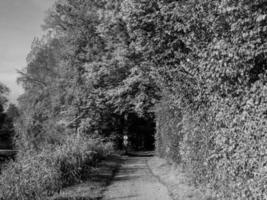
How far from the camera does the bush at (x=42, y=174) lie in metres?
8.90

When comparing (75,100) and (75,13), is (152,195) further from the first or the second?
(75,13)

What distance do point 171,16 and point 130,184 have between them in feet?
19.3

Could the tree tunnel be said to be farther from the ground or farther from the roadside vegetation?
the ground

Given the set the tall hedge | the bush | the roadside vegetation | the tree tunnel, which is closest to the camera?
the tall hedge

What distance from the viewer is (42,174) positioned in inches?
409

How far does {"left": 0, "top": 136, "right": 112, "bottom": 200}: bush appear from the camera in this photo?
8898 mm

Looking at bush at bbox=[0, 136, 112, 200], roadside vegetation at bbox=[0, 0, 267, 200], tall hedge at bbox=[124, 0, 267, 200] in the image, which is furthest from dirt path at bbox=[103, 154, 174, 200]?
tall hedge at bbox=[124, 0, 267, 200]

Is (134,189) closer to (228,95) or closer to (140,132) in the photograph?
(228,95)

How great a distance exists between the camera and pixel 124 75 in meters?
27.9

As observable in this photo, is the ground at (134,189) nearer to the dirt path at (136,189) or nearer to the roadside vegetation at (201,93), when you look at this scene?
the dirt path at (136,189)

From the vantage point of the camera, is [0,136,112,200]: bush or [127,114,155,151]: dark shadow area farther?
[127,114,155,151]: dark shadow area

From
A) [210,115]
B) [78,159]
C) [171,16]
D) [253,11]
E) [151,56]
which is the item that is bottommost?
[78,159]

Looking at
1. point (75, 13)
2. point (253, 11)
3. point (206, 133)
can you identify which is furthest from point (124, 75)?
point (253, 11)

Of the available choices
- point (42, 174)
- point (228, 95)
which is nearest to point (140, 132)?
point (42, 174)
